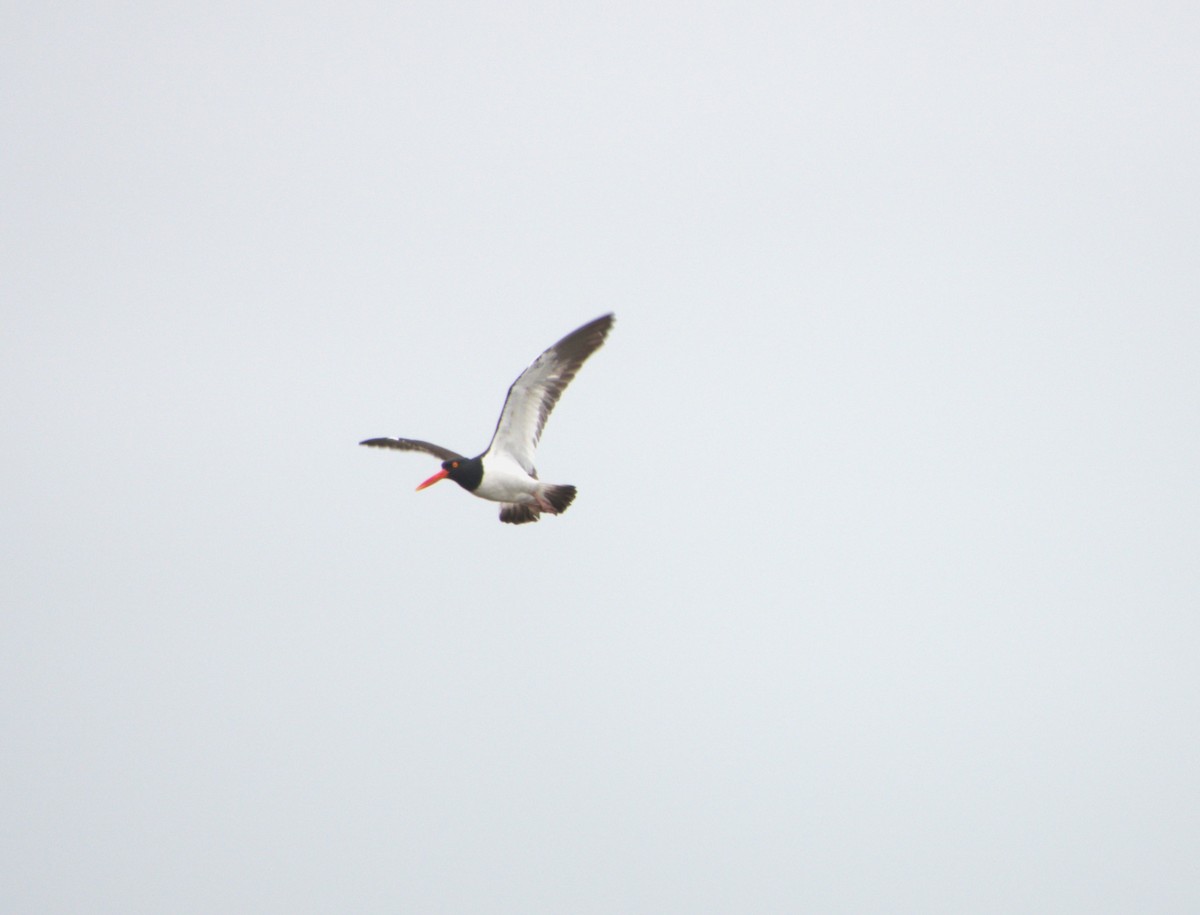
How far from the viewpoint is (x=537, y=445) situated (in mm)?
→ 23062

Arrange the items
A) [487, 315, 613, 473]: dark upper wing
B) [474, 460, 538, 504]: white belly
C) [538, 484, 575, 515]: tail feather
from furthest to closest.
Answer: [474, 460, 538, 504]: white belly → [538, 484, 575, 515]: tail feather → [487, 315, 613, 473]: dark upper wing

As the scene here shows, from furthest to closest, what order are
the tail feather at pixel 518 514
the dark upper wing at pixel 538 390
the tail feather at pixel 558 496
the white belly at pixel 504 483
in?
1. the tail feather at pixel 518 514
2. the white belly at pixel 504 483
3. the tail feather at pixel 558 496
4. the dark upper wing at pixel 538 390

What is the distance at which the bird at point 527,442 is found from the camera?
22062mm

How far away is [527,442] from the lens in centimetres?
2289

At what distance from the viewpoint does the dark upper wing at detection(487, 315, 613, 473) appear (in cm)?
2200

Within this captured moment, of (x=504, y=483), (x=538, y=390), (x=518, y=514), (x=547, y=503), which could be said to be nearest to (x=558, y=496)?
(x=547, y=503)

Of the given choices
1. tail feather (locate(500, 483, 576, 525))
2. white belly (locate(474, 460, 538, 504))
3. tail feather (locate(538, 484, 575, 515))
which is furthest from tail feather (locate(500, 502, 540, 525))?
tail feather (locate(538, 484, 575, 515))

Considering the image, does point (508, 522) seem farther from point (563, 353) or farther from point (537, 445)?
point (563, 353)

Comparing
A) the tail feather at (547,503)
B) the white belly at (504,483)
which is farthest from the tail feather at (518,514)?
the white belly at (504,483)

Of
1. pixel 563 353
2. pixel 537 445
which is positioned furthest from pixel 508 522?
pixel 563 353

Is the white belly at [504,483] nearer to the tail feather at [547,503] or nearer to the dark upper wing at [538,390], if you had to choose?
the tail feather at [547,503]

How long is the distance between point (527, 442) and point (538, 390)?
0.78m

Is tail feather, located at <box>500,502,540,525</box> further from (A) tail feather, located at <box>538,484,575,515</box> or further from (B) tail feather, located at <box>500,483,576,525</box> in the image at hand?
(A) tail feather, located at <box>538,484,575,515</box>

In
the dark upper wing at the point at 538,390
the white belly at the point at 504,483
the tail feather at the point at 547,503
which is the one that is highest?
the dark upper wing at the point at 538,390
